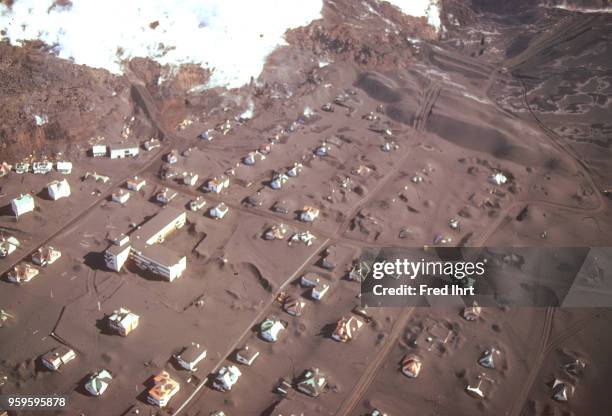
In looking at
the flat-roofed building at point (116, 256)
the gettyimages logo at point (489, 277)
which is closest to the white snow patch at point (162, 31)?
the flat-roofed building at point (116, 256)

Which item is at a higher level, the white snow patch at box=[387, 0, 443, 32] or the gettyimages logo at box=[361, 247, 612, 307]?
the white snow patch at box=[387, 0, 443, 32]

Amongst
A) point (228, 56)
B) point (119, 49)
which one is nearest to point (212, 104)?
point (228, 56)

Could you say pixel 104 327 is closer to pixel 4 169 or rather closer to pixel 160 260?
pixel 160 260

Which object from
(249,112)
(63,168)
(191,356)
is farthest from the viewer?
(249,112)

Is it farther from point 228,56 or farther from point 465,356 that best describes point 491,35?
point 465,356

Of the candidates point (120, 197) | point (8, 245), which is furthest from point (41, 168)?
point (8, 245)

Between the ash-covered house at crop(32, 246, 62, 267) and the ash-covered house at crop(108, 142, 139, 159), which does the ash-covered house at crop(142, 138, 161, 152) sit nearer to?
the ash-covered house at crop(108, 142, 139, 159)
